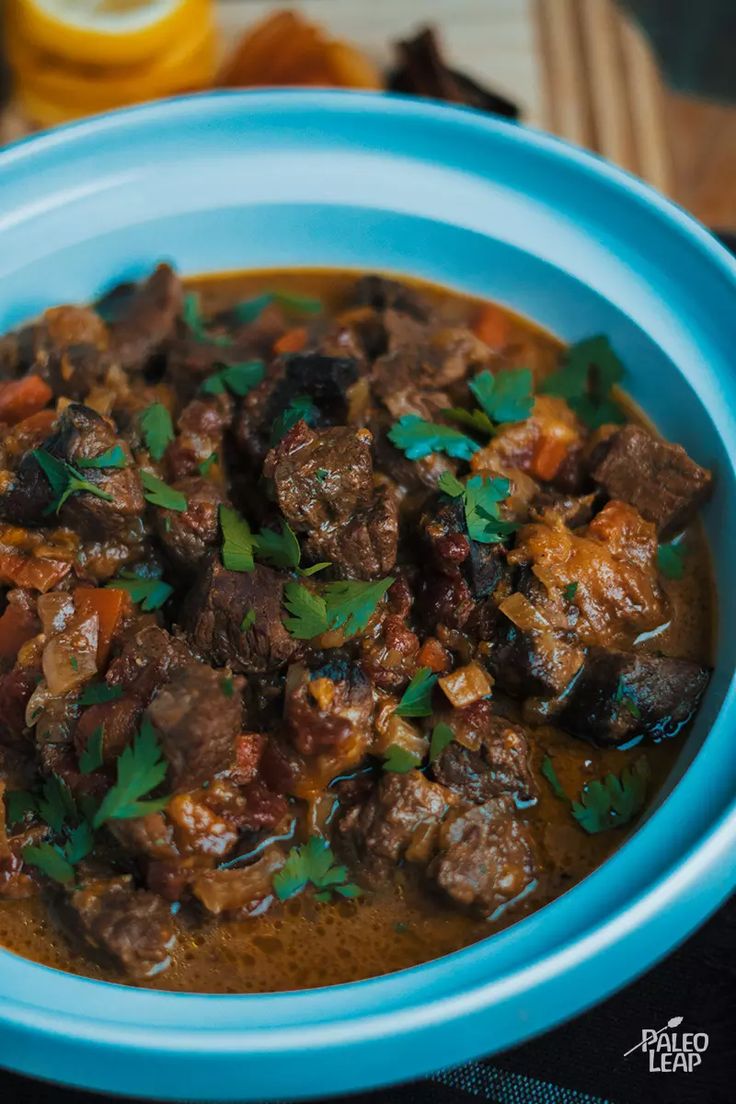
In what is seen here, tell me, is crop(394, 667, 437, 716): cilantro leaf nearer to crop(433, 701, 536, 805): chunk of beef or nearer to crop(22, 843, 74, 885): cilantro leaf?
crop(433, 701, 536, 805): chunk of beef

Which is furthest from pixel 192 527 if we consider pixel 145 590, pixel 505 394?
pixel 505 394

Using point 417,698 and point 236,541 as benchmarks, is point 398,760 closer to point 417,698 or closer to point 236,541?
point 417,698

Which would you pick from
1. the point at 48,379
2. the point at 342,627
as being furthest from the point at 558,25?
the point at 342,627

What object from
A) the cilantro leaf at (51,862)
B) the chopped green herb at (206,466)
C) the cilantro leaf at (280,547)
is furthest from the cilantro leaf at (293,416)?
the cilantro leaf at (51,862)

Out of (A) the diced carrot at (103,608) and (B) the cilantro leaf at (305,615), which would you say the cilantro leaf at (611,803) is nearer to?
(B) the cilantro leaf at (305,615)

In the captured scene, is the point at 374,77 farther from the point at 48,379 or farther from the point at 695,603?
the point at 695,603

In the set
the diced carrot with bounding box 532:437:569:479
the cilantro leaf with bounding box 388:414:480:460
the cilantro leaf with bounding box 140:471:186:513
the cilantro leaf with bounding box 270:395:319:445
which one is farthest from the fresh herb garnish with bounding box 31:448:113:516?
the diced carrot with bounding box 532:437:569:479
